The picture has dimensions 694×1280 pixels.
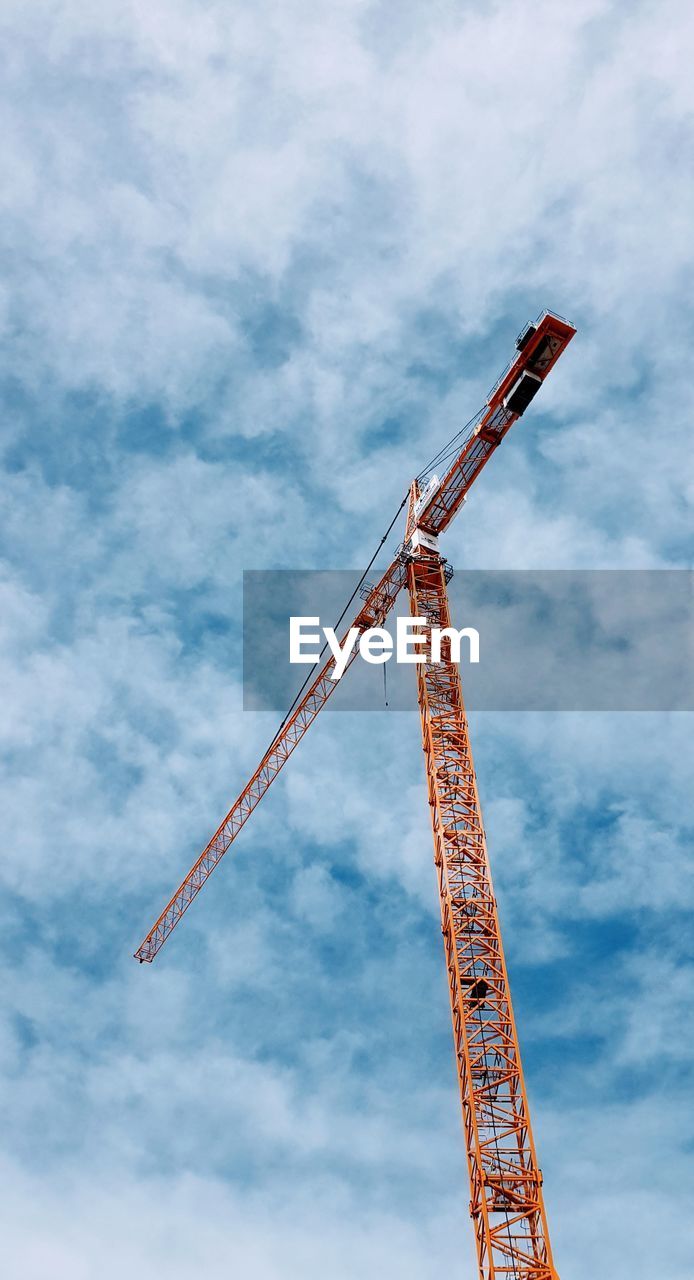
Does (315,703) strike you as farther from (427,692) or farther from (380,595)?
(427,692)

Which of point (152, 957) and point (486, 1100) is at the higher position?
point (152, 957)

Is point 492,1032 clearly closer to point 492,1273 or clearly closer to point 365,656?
point 492,1273

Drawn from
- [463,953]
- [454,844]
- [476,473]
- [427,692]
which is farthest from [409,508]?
[463,953]

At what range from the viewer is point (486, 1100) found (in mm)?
42469

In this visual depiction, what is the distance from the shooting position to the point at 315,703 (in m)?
67.1

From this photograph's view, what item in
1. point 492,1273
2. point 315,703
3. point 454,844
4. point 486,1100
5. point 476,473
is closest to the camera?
point 492,1273

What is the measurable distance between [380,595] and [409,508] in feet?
17.0

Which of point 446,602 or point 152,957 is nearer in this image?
point 446,602

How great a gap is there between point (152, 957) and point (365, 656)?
100 ft

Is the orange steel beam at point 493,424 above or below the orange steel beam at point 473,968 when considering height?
above

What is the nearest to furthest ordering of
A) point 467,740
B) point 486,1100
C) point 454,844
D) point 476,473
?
point 486,1100 → point 454,844 → point 467,740 → point 476,473

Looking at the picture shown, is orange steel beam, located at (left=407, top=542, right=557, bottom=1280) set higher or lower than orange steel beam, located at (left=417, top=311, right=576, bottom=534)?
lower

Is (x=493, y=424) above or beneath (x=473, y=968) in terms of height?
above

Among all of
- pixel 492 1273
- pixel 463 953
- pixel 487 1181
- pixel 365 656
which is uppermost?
pixel 365 656
